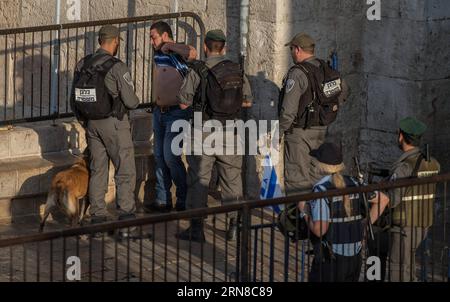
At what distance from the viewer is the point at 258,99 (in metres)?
12.2

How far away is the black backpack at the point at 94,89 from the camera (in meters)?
10.9

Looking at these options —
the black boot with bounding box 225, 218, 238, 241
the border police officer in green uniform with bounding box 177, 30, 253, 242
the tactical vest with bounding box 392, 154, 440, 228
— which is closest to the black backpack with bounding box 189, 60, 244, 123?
the border police officer in green uniform with bounding box 177, 30, 253, 242

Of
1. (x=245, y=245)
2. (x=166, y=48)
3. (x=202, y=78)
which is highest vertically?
(x=166, y=48)

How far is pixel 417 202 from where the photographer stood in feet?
30.0

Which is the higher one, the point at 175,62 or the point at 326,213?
the point at 175,62

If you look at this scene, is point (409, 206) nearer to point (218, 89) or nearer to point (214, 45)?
point (218, 89)

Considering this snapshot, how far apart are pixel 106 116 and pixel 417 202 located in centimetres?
310

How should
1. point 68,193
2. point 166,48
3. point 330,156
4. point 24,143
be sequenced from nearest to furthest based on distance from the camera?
point 330,156, point 68,193, point 166,48, point 24,143

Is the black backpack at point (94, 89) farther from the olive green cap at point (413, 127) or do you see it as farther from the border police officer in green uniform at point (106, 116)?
the olive green cap at point (413, 127)

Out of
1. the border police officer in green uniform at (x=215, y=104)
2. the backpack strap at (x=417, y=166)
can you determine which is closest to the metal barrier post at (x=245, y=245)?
the backpack strap at (x=417, y=166)

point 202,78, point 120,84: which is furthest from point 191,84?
point 120,84

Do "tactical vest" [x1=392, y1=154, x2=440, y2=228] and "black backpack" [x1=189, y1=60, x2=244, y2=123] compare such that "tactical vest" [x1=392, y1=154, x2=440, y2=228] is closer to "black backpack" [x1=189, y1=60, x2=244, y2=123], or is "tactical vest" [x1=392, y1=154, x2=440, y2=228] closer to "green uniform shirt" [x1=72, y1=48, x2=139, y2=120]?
"black backpack" [x1=189, y1=60, x2=244, y2=123]
